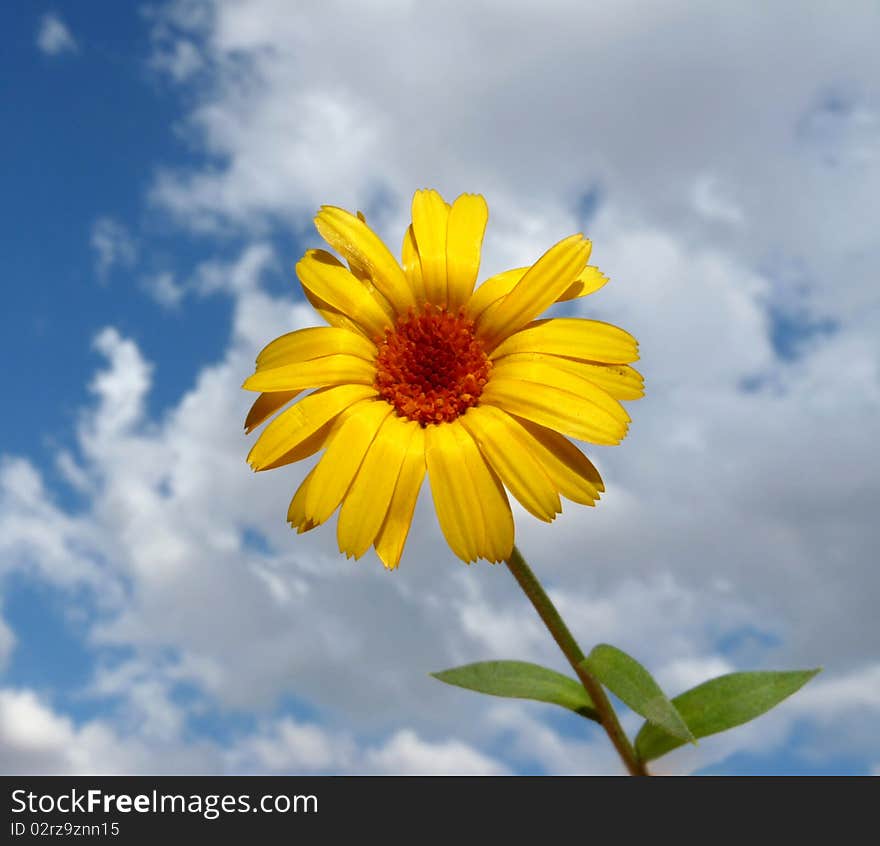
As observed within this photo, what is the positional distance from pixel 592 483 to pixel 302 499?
0.81 m

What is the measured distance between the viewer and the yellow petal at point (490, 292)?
313 cm

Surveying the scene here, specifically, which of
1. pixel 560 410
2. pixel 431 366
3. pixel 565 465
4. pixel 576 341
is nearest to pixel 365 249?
pixel 431 366

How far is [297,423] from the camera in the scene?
2795mm

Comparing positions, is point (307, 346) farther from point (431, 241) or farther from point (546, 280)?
point (546, 280)

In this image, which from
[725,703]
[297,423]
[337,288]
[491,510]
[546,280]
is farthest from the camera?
[725,703]

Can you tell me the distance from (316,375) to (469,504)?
63 centimetres

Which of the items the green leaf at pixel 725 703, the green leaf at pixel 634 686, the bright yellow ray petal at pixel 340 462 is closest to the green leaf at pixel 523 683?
the green leaf at pixel 725 703

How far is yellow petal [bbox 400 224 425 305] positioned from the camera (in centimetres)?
314

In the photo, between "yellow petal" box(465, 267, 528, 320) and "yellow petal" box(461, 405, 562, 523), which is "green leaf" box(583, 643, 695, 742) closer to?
"yellow petal" box(461, 405, 562, 523)

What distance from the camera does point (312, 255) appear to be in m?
3.04

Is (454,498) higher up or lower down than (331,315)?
lower down

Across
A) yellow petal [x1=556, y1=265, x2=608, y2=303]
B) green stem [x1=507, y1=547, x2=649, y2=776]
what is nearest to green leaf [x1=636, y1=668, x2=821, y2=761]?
green stem [x1=507, y1=547, x2=649, y2=776]
